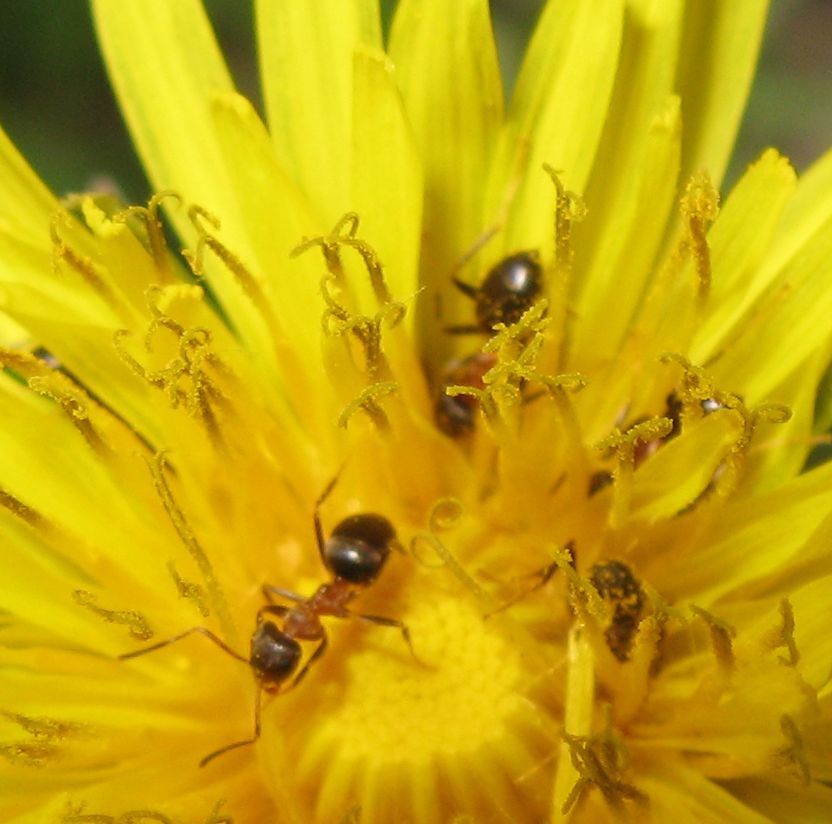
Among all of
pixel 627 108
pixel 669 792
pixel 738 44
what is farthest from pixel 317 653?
pixel 738 44

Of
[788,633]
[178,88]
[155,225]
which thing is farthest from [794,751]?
[178,88]

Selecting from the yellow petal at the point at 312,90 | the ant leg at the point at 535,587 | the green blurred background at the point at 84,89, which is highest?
the green blurred background at the point at 84,89

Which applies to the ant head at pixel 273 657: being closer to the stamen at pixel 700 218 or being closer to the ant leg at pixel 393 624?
the ant leg at pixel 393 624

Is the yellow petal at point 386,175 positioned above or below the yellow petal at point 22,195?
below

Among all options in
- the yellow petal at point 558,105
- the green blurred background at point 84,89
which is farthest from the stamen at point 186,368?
the green blurred background at point 84,89

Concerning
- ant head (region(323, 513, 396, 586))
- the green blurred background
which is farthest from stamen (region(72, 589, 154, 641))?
the green blurred background

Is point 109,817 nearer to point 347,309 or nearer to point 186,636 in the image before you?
point 186,636
